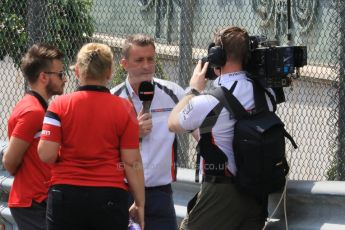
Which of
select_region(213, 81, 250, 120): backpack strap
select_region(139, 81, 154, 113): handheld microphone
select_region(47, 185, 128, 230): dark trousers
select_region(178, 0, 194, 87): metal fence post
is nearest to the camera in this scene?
select_region(47, 185, 128, 230): dark trousers

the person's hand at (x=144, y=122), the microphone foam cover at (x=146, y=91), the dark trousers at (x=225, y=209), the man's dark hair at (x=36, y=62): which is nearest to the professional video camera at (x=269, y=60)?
the microphone foam cover at (x=146, y=91)

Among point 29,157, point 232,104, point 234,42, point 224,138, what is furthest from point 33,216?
point 234,42

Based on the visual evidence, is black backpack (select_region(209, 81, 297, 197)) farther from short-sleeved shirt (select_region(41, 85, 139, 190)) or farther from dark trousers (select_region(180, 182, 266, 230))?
short-sleeved shirt (select_region(41, 85, 139, 190))

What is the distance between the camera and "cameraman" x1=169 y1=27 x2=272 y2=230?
470 cm

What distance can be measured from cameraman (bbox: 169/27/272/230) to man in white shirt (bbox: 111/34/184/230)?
1.70ft

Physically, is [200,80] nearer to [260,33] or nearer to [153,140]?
[153,140]

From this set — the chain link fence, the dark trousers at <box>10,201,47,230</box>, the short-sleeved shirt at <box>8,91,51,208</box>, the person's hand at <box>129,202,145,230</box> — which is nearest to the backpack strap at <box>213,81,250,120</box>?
the chain link fence

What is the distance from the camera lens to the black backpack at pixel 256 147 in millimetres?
4605

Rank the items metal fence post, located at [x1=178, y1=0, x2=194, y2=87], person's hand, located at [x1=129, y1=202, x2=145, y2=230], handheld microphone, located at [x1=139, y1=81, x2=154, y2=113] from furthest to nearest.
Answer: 1. metal fence post, located at [x1=178, y1=0, x2=194, y2=87]
2. handheld microphone, located at [x1=139, y1=81, x2=154, y2=113]
3. person's hand, located at [x1=129, y1=202, x2=145, y2=230]

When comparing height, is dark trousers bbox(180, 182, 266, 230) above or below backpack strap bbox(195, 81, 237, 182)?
below

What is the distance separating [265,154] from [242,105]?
0.31 m

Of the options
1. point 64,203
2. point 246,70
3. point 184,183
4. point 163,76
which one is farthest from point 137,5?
point 64,203

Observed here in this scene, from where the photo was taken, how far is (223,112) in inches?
184

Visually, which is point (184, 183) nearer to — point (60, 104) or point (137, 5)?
point (60, 104)
